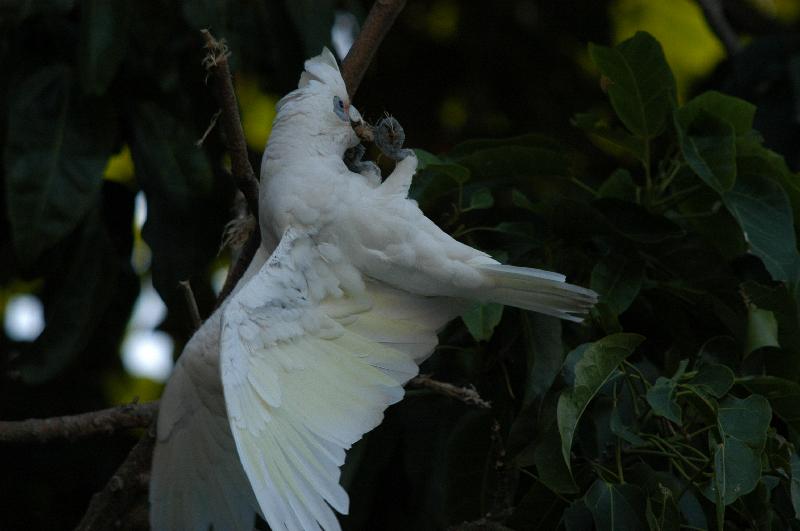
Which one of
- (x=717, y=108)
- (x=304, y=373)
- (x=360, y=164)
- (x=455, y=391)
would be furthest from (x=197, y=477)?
(x=717, y=108)

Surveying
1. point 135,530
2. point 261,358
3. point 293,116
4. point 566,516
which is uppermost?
point 293,116

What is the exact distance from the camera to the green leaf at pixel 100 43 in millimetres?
2357

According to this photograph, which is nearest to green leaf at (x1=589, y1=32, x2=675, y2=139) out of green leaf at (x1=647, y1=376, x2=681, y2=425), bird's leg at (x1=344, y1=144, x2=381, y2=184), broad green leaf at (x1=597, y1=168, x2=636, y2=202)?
broad green leaf at (x1=597, y1=168, x2=636, y2=202)

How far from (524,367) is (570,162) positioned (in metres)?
0.43

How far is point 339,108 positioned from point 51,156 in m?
0.89

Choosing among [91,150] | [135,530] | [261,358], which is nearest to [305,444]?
[261,358]

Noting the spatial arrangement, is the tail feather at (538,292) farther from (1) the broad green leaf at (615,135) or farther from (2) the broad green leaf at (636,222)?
(1) the broad green leaf at (615,135)

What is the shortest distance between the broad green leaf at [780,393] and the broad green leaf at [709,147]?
0.38 meters

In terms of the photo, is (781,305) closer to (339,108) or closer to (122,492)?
(339,108)

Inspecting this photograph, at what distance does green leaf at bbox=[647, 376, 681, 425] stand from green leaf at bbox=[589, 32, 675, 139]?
609 millimetres

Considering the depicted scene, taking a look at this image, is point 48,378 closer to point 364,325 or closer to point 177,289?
point 177,289

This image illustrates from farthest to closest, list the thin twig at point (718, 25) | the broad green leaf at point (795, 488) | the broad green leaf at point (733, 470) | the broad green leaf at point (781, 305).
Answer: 1. the thin twig at point (718, 25)
2. the broad green leaf at point (781, 305)
3. the broad green leaf at point (795, 488)
4. the broad green leaf at point (733, 470)

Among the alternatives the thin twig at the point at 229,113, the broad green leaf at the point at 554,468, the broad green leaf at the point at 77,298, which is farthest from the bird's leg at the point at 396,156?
the broad green leaf at the point at 77,298

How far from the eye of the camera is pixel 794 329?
6.12 feet
